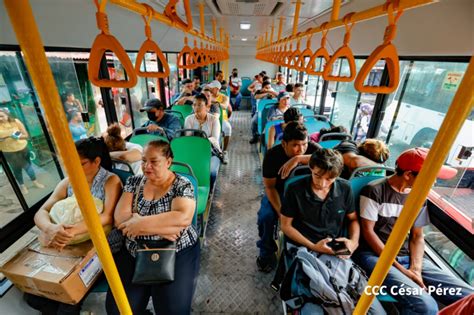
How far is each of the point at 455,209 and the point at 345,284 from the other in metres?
1.62

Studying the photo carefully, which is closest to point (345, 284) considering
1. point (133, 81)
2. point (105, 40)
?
point (133, 81)

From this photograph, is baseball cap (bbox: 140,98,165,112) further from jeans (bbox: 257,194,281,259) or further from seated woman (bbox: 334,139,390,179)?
seated woman (bbox: 334,139,390,179)

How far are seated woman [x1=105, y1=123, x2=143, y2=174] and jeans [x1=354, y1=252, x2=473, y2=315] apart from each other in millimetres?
2463

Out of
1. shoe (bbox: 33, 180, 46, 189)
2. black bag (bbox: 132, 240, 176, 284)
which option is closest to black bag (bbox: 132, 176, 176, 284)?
black bag (bbox: 132, 240, 176, 284)

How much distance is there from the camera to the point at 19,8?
17.6 inches

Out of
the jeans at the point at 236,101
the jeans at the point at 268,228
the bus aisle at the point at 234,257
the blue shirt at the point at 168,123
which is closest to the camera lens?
the bus aisle at the point at 234,257

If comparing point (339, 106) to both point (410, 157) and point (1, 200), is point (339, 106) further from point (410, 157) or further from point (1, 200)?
point (1, 200)

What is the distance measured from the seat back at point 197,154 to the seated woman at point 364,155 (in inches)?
64.3

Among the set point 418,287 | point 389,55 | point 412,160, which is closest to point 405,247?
point 418,287

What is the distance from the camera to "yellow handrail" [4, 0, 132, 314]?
0.45m

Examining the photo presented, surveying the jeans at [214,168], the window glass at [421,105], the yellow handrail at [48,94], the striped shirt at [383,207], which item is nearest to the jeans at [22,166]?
the jeans at [214,168]

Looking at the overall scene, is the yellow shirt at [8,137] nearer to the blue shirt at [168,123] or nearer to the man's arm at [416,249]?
the blue shirt at [168,123]

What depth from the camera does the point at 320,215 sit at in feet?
6.43

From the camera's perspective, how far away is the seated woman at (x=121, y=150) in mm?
2484
